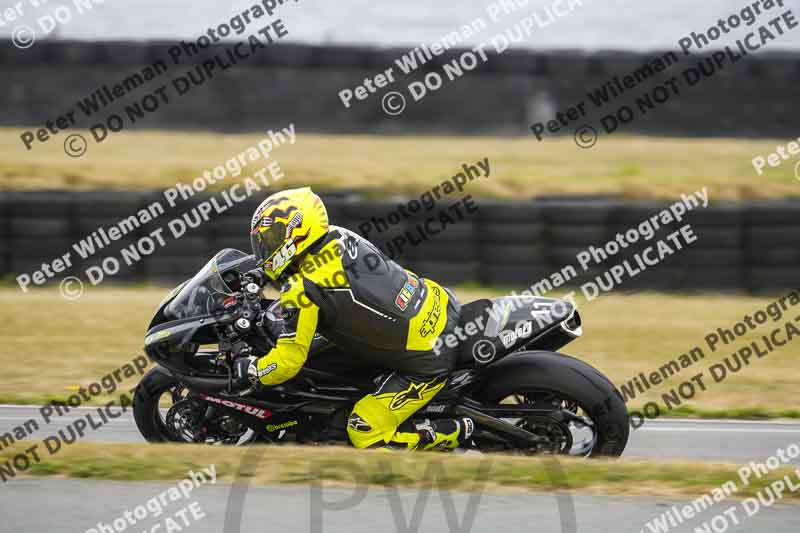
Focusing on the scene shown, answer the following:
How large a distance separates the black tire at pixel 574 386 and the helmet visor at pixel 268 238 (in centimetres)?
138

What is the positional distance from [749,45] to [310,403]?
1255 cm

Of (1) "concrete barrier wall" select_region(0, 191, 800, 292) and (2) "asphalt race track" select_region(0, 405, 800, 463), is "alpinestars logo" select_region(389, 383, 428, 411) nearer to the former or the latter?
(2) "asphalt race track" select_region(0, 405, 800, 463)

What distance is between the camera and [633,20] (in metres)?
18.4

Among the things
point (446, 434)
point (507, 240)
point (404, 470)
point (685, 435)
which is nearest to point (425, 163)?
point (507, 240)

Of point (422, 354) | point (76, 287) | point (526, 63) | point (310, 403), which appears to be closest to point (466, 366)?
point (422, 354)

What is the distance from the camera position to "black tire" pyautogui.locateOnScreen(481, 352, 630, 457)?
5.79 meters

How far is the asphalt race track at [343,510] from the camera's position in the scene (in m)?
4.30

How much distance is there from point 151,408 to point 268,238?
1316 mm

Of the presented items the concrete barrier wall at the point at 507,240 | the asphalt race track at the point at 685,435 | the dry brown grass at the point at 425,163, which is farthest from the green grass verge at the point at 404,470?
the dry brown grass at the point at 425,163

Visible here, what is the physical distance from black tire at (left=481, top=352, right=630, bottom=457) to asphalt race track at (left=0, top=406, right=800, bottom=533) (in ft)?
3.63

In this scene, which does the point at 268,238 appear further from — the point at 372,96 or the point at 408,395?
the point at 372,96

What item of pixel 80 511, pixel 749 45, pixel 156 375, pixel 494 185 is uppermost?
pixel 749 45

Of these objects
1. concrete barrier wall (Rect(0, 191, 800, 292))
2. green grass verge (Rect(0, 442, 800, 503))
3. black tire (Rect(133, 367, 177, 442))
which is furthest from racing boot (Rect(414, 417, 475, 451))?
concrete barrier wall (Rect(0, 191, 800, 292))

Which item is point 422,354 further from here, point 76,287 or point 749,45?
point 749,45
